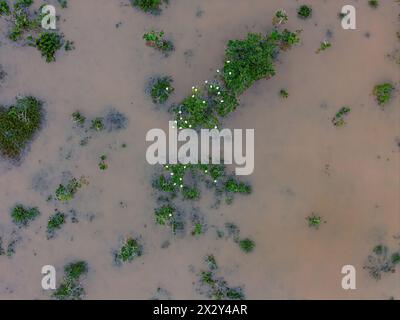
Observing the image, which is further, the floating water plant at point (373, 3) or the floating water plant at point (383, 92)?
the floating water plant at point (373, 3)

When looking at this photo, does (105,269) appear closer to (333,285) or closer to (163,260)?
(163,260)

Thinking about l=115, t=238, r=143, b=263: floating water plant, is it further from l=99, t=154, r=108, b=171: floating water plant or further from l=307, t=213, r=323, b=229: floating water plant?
l=307, t=213, r=323, b=229: floating water plant

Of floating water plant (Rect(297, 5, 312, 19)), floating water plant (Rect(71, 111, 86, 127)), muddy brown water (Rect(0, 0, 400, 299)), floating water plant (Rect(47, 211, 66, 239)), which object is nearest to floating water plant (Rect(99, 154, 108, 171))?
muddy brown water (Rect(0, 0, 400, 299))

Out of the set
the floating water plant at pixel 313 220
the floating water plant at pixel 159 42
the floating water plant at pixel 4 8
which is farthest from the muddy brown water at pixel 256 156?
the floating water plant at pixel 4 8

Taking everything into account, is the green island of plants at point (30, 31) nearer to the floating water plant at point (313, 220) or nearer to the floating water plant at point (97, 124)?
the floating water plant at point (97, 124)

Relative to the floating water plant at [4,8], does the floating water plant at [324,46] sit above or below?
below

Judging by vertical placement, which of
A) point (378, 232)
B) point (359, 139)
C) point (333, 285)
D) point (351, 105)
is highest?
point (351, 105)
